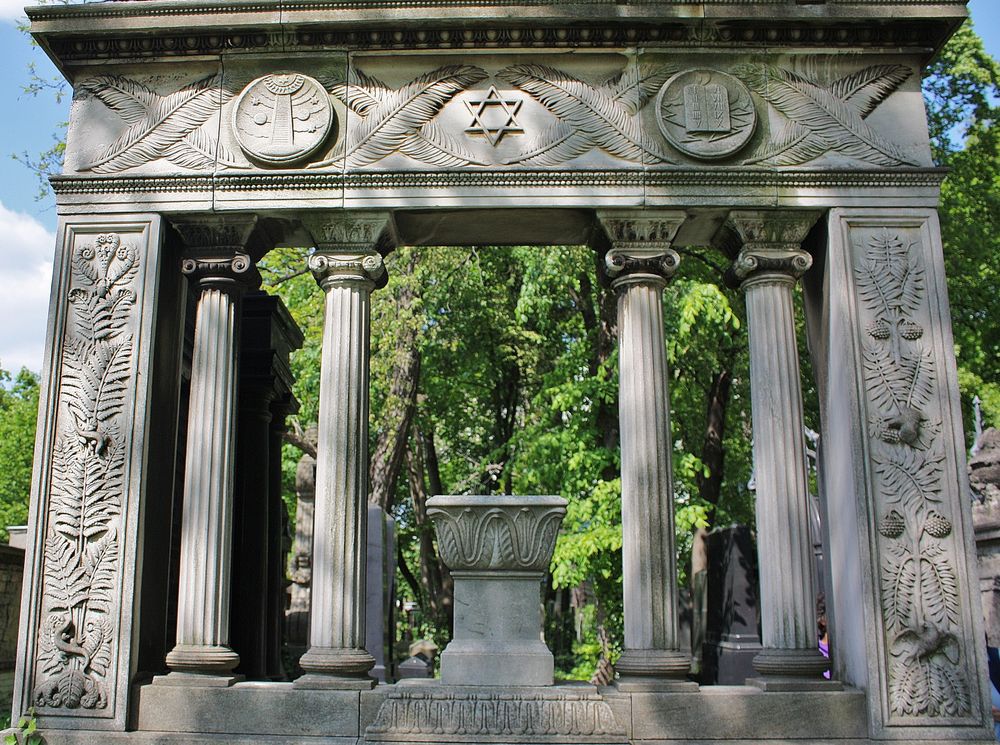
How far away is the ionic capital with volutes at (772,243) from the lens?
33.9 feet

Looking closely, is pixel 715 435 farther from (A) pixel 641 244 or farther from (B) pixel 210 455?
(B) pixel 210 455

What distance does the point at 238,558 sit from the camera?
13.6 m

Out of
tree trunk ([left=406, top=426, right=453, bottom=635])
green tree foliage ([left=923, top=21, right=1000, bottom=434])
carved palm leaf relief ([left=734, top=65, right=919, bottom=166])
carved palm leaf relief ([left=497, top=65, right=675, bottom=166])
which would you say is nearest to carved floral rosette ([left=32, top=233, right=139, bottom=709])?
carved palm leaf relief ([left=497, top=65, right=675, bottom=166])

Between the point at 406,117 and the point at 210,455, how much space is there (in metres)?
4.24

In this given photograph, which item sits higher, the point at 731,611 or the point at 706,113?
the point at 706,113

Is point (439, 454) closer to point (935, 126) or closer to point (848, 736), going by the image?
point (935, 126)

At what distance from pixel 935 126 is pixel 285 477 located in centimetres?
1897

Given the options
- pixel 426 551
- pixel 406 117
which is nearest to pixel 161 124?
pixel 406 117

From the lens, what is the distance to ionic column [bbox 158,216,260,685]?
9578 mm

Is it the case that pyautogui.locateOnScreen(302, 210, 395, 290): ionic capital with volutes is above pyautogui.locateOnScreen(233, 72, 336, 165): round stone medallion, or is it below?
below

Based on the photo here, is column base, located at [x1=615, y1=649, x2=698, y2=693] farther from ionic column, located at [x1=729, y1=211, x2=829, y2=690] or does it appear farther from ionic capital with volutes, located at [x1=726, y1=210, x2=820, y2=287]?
ionic capital with volutes, located at [x1=726, y1=210, x2=820, y2=287]

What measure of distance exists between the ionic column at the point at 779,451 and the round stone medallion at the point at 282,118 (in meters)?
4.68

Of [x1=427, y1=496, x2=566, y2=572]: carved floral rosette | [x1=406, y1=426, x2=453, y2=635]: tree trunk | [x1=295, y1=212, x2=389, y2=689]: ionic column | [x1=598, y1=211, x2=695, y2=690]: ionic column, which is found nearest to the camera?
[x1=598, y1=211, x2=695, y2=690]: ionic column

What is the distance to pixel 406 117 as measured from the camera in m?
10.5
